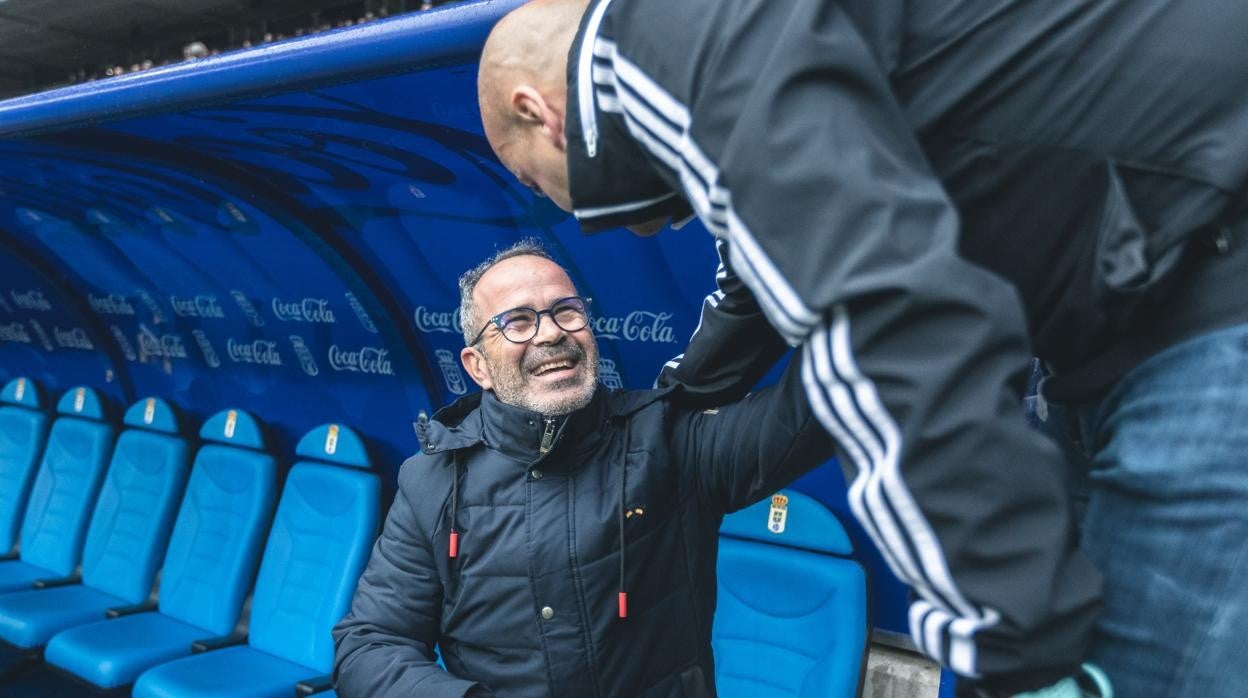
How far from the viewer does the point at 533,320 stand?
2.13m

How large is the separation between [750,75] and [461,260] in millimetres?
2821

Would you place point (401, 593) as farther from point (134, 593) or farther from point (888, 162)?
point (134, 593)

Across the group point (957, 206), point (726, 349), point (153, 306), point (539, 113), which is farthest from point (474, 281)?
point (153, 306)

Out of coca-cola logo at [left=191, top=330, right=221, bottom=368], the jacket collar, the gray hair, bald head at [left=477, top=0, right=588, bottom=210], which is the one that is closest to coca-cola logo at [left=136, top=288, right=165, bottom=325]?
coca-cola logo at [left=191, top=330, right=221, bottom=368]

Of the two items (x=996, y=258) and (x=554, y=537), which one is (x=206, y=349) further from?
(x=996, y=258)

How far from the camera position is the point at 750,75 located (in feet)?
2.09

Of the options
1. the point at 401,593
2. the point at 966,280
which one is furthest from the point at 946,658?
the point at 401,593

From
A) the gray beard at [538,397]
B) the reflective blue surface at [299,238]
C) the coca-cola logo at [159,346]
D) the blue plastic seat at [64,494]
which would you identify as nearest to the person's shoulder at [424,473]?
the gray beard at [538,397]

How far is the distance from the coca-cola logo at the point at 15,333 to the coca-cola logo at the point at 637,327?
4729mm

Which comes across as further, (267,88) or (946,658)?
(267,88)

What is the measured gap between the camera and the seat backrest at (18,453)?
212 inches

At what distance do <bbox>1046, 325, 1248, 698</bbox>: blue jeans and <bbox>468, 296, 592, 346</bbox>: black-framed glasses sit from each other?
1.48 meters

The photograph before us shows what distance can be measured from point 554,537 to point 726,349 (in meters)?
0.60

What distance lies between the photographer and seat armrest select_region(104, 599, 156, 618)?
4.18 metres
